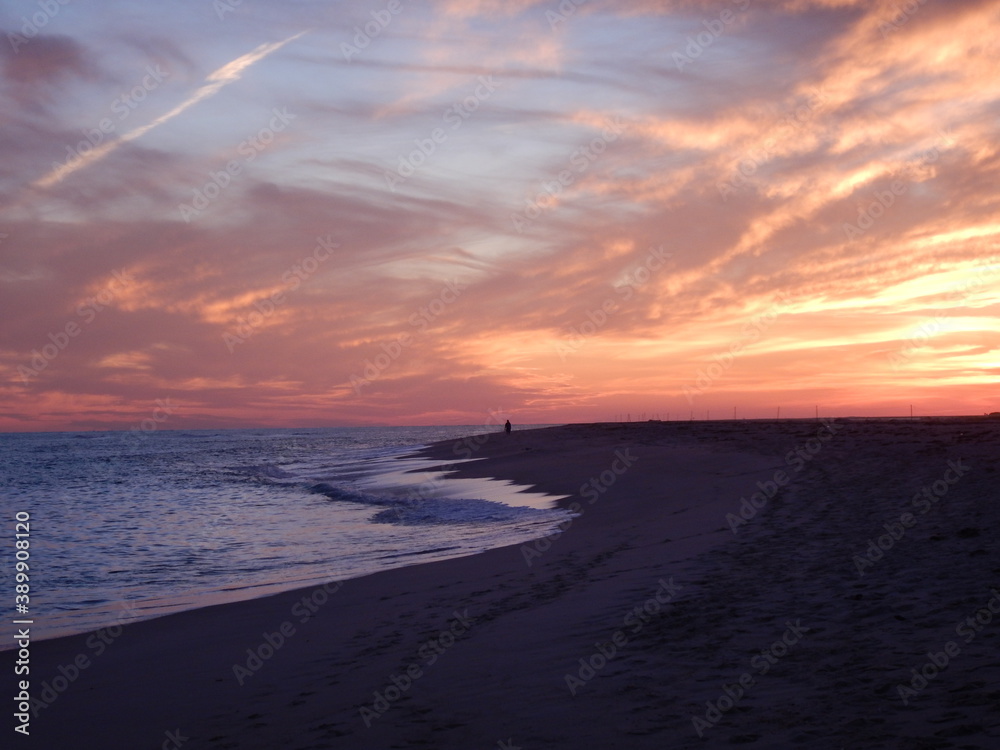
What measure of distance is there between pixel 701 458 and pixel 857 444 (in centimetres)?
765

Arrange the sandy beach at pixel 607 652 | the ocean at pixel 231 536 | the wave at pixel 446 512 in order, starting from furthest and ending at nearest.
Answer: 1. the wave at pixel 446 512
2. the ocean at pixel 231 536
3. the sandy beach at pixel 607 652

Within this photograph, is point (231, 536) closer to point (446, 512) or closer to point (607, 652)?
point (446, 512)

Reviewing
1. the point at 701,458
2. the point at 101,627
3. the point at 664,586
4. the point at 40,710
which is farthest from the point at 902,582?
the point at 701,458

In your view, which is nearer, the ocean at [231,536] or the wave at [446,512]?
the ocean at [231,536]

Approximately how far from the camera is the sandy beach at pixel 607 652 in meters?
6.23

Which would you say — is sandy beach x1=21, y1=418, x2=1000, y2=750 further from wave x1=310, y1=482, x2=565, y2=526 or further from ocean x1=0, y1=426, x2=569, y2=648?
wave x1=310, y1=482, x2=565, y2=526

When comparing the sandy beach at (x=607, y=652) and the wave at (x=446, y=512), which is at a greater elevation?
the sandy beach at (x=607, y=652)

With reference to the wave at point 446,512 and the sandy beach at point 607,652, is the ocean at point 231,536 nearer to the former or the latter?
the wave at point 446,512

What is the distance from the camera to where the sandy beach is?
6.23 m

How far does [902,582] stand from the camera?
384 inches

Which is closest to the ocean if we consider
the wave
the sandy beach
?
the wave

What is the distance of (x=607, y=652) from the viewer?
26.7ft

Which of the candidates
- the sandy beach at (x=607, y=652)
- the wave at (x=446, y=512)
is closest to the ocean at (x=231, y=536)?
the wave at (x=446, y=512)

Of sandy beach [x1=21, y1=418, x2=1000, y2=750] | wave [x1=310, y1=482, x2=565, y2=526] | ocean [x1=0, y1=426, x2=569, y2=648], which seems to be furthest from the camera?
wave [x1=310, y1=482, x2=565, y2=526]
